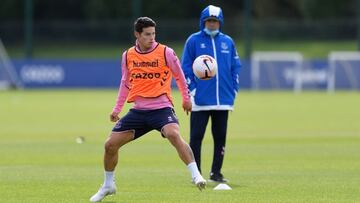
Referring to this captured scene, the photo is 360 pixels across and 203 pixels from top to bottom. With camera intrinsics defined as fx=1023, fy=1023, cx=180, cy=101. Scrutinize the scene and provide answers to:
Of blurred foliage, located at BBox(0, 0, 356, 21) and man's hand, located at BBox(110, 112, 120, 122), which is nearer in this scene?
man's hand, located at BBox(110, 112, 120, 122)

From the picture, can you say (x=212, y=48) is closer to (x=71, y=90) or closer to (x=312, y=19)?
(x=71, y=90)

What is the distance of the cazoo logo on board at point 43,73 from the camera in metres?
51.0

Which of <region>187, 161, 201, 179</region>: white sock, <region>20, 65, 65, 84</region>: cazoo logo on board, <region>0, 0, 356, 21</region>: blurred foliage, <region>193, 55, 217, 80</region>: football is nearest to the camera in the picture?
Result: <region>187, 161, 201, 179</region>: white sock

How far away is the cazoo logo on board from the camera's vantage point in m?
51.0

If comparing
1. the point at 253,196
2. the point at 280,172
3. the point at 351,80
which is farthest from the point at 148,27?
the point at 351,80

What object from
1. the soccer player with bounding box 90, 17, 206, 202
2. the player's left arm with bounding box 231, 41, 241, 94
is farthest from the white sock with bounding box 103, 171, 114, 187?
the player's left arm with bounding box 231, 41, 241, 94

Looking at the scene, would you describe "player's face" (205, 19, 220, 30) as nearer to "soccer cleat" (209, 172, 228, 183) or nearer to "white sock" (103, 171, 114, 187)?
"soccer cleat" (209, 172, 228, 183)

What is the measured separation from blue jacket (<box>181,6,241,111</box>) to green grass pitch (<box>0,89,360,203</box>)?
1.17 metres

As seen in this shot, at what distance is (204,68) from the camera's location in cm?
1425

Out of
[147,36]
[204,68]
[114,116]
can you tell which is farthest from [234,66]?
[114,116]

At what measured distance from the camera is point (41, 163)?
1755 centimetres

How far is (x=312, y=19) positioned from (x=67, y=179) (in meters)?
43.2

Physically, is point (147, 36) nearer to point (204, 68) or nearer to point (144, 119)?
point (144, 119)

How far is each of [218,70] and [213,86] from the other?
250mm
